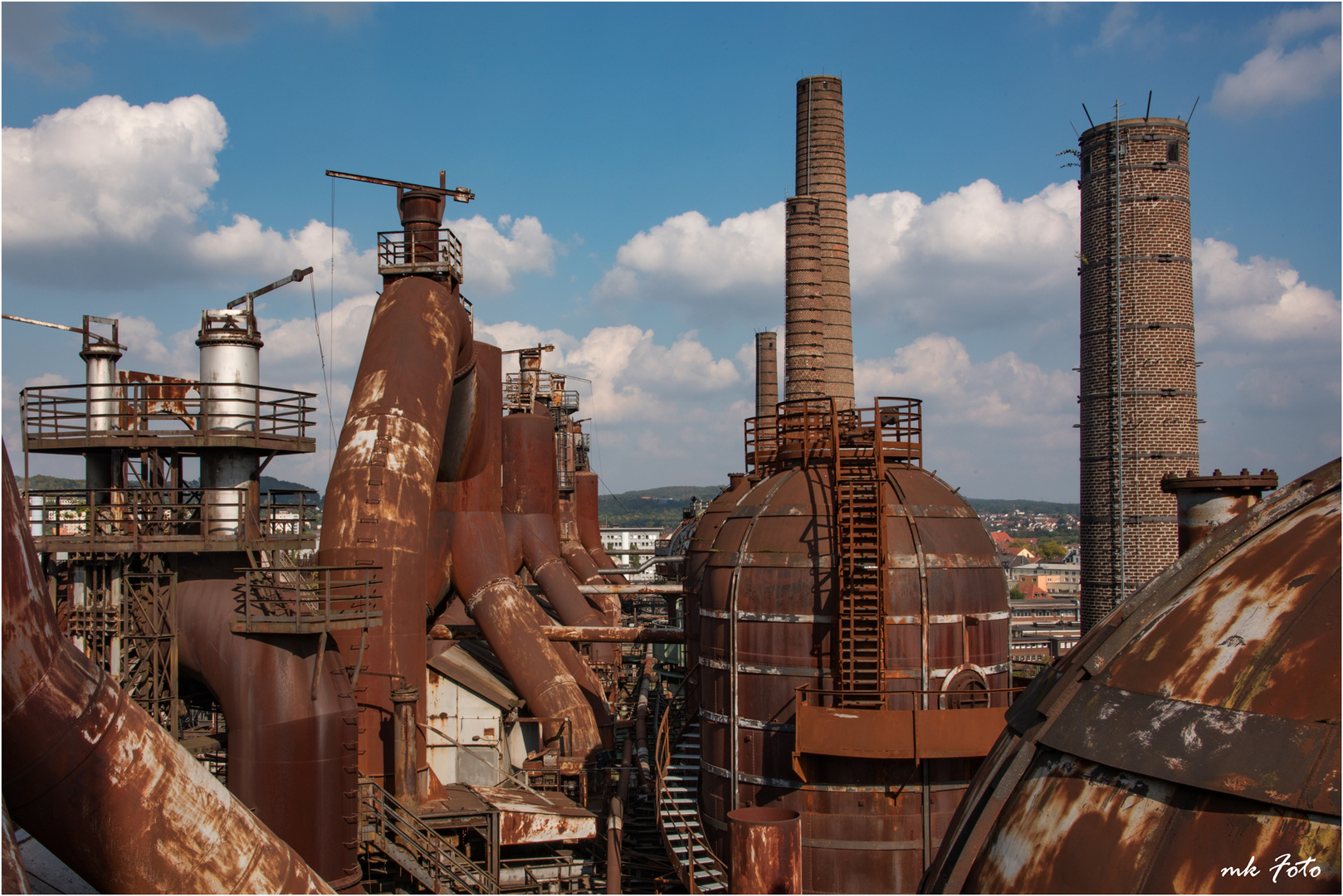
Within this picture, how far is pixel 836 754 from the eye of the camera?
12.4 meters

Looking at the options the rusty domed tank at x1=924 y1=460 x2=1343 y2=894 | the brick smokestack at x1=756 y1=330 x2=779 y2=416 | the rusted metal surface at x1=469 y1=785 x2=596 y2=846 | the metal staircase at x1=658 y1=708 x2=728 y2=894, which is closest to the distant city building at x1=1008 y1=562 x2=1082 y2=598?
the brick smokestack at x1=756 y1=330 x2=779 y2=416

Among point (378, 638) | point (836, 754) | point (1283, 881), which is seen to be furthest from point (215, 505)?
point (1283, 881)

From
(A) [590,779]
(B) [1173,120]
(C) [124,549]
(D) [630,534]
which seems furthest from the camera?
(D) [630,534]

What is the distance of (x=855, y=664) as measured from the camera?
13.1 meters

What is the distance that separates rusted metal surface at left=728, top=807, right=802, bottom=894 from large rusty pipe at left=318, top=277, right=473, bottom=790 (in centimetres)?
956

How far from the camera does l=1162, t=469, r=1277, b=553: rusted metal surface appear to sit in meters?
12.2

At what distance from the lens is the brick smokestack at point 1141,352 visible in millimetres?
38344

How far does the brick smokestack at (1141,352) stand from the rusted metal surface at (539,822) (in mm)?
28414

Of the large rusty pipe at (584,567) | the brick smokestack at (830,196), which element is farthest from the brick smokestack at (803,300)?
the large rusty pipe at (584,567)

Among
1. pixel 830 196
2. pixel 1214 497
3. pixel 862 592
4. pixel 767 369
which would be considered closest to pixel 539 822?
pixel 862 592

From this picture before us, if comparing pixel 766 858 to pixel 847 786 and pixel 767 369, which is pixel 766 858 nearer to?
pixel 847 786

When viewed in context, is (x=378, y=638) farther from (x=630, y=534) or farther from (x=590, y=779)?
(x=630, y=534)

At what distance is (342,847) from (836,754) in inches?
280

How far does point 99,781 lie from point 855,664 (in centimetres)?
936
